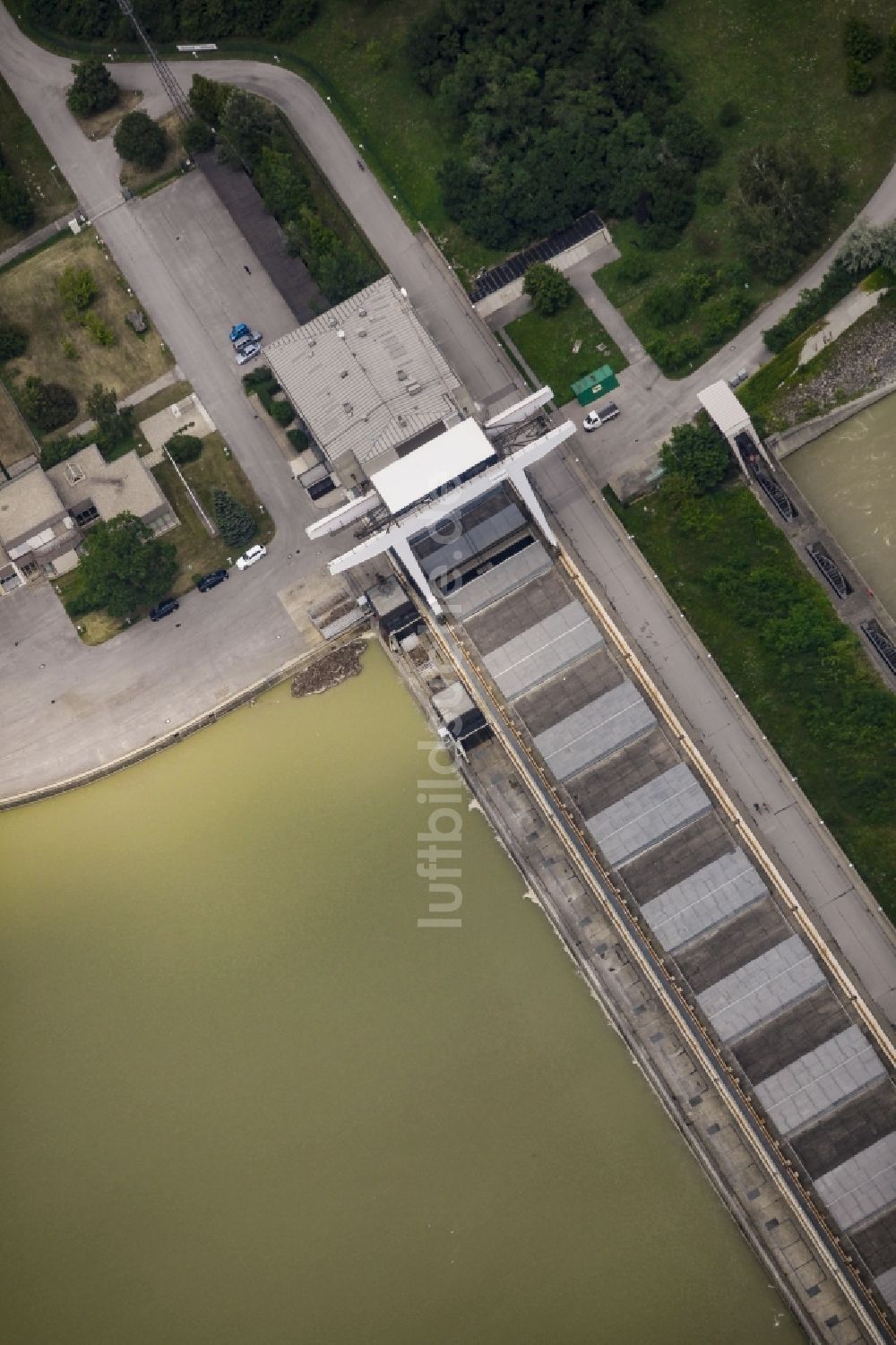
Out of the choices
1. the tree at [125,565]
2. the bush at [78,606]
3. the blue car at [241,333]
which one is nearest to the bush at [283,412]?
the blue car at [241,333]

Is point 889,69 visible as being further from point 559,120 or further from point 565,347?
point 565,347

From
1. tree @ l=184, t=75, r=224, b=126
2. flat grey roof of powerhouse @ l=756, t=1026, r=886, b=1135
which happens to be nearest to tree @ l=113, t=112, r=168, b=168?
tree @ l=184, t=75, r=224, b=126

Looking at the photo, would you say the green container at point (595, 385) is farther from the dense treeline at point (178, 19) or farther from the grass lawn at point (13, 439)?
the grass lawn at point (13, 439)

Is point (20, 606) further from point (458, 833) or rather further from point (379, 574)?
point (458, 833)

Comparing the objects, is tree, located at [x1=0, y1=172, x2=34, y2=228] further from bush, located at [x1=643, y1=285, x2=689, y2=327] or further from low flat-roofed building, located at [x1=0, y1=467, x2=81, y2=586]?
bush, located at [x1=643, y1=285, x2=689, y2=327]

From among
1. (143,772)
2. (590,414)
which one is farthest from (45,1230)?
(590,414)

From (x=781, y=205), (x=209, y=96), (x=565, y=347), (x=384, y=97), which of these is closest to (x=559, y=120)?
(x=384, y=97)
